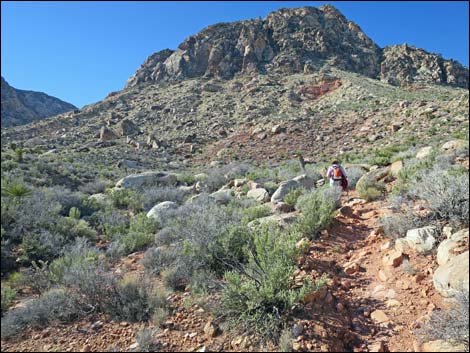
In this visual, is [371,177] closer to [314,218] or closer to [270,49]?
[314,218]

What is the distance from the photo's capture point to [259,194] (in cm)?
920

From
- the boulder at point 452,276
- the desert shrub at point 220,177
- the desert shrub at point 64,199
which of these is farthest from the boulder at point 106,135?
the boulder at point 452,276

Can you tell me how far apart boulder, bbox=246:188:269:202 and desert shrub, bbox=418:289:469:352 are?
588 cm

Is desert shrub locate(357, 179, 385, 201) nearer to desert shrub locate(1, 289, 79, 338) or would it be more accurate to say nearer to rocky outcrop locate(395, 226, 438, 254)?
rocky outcrop locate(395, 226, 438, 254)

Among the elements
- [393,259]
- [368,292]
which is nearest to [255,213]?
[393,259]

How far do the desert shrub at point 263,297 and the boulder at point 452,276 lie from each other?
1.40 metres

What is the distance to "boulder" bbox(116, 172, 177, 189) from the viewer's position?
11997 mm

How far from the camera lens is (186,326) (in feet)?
11.3

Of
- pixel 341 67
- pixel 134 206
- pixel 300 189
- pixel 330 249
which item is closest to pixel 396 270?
pixel 330 249

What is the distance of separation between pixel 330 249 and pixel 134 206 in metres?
5.99

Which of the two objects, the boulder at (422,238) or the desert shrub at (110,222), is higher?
the boulder at (422,238)

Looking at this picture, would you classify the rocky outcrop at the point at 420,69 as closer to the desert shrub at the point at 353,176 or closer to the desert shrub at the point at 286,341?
the desert shrub at the point at 353,176

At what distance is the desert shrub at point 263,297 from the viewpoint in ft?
10.6

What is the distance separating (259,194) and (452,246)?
224 inches
